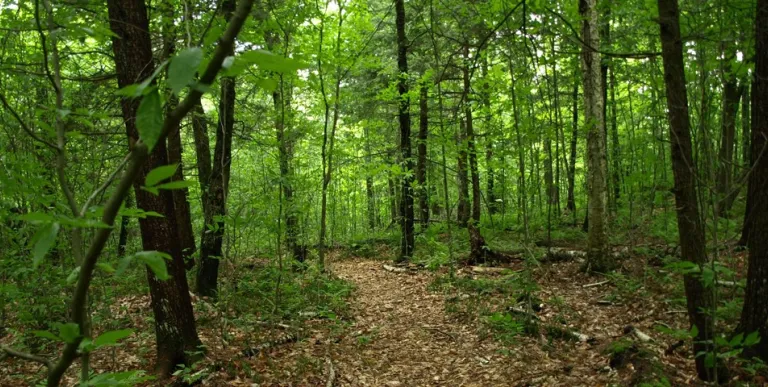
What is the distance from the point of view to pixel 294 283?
8.18 metres

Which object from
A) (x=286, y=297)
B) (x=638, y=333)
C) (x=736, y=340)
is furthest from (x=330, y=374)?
(x=736, y=340)

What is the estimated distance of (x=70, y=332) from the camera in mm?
899

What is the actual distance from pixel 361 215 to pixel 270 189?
19.1 meters

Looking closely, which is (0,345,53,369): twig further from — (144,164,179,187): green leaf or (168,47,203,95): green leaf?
(168,47,203,95): green leaf

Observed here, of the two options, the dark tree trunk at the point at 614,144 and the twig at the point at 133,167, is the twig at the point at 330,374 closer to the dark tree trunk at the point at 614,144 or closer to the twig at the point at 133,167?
the twig at the point at 133,167

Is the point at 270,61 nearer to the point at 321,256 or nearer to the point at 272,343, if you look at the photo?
the point at 272,343

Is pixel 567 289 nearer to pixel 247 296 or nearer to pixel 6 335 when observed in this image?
pixel 247 296

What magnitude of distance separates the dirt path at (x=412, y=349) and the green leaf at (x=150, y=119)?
5.16 m

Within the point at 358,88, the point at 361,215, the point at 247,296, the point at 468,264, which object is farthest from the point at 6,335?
the point at 361,215

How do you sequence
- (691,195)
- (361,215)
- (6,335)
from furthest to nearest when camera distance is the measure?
(361,215), (6,335), (691,195)

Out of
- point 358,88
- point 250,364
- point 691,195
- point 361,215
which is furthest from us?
point 361,215

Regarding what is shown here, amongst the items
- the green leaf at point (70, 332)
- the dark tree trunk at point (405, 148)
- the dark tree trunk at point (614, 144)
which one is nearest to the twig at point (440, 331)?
the dark tree trunk at point (405, 148)

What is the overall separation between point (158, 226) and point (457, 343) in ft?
14.4

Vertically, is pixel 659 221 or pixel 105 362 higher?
pixel 659 221
